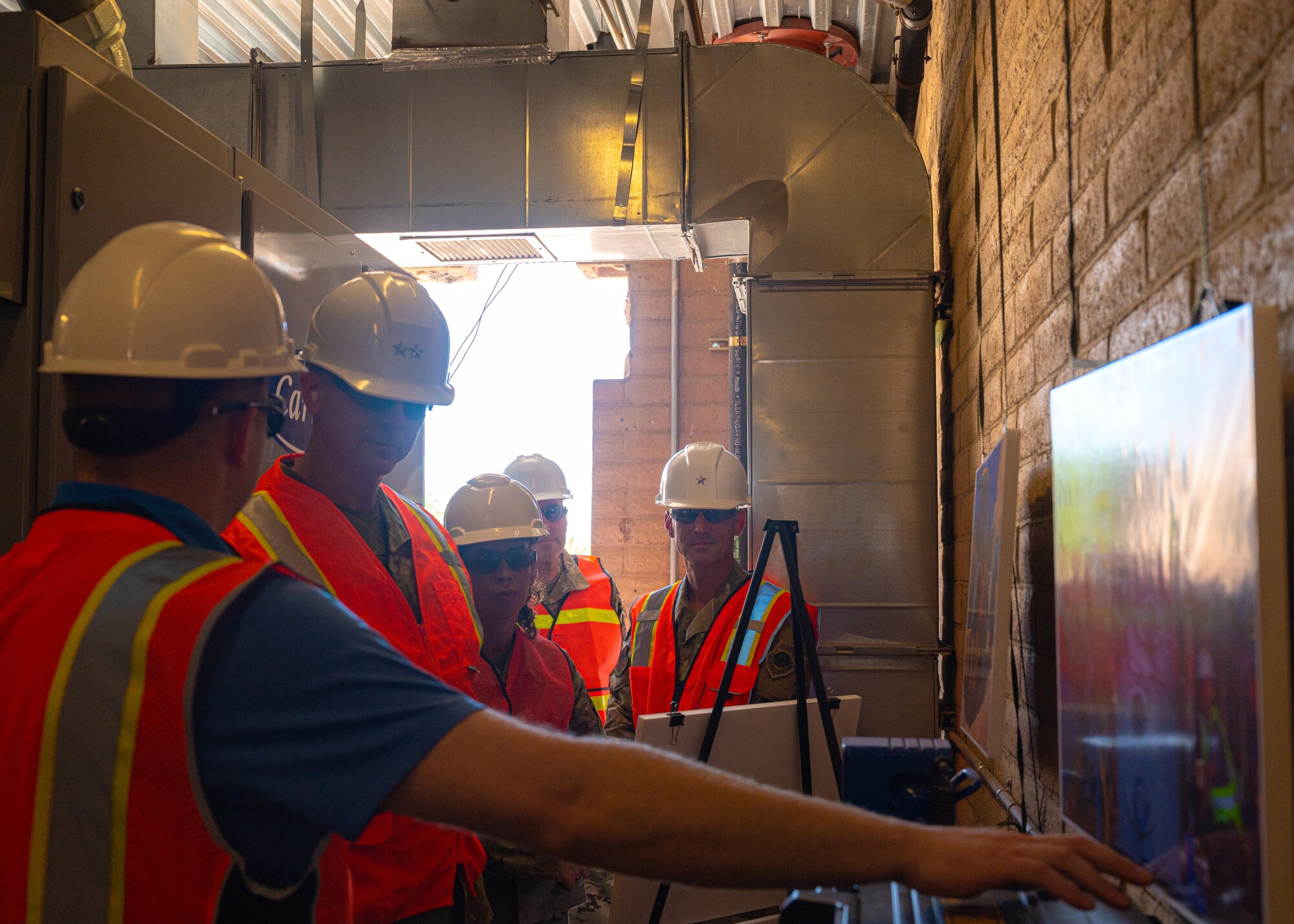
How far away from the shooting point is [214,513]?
124 centimetres

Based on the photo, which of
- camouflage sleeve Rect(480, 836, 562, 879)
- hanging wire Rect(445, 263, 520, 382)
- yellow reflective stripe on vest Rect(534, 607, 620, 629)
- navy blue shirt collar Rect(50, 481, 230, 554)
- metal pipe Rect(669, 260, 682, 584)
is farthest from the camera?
metal pipe Rect(669, 260, 682, 584)

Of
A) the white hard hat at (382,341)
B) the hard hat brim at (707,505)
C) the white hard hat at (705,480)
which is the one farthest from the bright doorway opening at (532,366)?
the white hard hat at (382,341)

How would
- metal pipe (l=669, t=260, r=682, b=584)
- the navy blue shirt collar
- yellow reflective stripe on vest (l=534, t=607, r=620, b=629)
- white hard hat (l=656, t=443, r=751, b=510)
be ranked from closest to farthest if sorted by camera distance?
the navy blue shirt collar
white hard hat (l=656, t=443, r=751, b=510)
yellow reflective stripe on vest (l=534, t=607, r=620, b=629)
metal pipe (l=669, t=260, r=682, b=584)

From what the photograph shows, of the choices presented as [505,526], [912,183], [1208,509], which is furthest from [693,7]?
[1208,509]

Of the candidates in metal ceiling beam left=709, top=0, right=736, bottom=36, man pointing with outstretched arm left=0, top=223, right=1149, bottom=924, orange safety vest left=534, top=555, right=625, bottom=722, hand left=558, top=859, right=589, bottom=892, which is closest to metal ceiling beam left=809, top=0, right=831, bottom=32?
metal ceiling beam left=709, top=0, right=736, bottom=36

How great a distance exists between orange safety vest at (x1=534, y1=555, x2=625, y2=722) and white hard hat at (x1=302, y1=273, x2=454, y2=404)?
220cm

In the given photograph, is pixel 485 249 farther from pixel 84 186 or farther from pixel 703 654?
pixel 84 186

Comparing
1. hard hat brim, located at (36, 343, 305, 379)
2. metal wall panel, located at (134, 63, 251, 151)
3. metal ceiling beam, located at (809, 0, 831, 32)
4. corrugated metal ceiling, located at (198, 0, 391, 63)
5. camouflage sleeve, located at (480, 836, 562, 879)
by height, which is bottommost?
camouflage sleeve, located at (480, 836, 562, 879)

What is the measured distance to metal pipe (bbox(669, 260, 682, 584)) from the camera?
7895 millimetres

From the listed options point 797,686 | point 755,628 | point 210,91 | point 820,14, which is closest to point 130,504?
point 797,686

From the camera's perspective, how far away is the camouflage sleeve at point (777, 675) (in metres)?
3.10

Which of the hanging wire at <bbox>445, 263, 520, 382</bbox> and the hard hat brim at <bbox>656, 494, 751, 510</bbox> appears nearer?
the hard hat brim at <bbox>656, 494, 751, 510</bbox>

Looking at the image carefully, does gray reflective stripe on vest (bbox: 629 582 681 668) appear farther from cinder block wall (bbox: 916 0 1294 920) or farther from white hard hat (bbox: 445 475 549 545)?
cinder block wall (bbox: 916 0 1294 920)

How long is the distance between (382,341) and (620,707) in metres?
1.60
